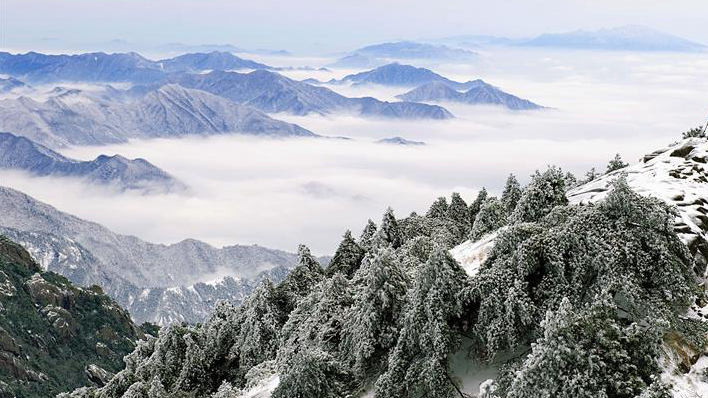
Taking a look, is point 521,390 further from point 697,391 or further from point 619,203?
point 619,203

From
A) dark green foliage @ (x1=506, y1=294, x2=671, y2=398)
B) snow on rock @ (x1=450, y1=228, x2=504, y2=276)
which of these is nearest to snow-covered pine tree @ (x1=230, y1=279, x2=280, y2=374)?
snow on rock @ (x1=450, y1=228, x2=504, y2=276)

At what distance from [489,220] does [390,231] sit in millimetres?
11429

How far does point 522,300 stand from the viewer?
724 inches

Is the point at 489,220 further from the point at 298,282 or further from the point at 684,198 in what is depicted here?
the point at 298,282

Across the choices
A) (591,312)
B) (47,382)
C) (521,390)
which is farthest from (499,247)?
(47,382)

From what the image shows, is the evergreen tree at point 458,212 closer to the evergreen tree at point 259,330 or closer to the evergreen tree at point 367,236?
the evergreen tree at point 367,236

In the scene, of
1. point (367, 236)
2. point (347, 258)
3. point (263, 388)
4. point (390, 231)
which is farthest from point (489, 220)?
point (263, 388)

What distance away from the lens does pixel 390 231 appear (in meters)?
44.0

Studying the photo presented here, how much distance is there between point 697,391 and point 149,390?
22353 millimetres

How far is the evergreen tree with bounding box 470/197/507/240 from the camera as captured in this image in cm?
3186

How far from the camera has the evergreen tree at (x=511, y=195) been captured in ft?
124

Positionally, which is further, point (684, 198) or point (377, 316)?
point (684, 198)

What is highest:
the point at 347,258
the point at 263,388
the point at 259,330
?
the point at 263,388

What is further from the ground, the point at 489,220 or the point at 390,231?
the point at 489,220
